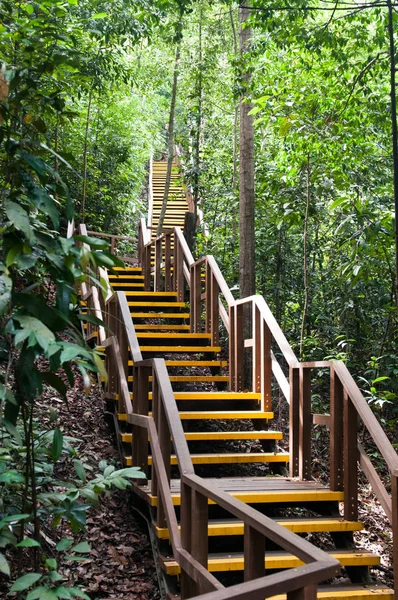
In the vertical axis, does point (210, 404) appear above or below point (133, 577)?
above

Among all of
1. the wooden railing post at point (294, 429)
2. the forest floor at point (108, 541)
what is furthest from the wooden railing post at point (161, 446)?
the wooden railing post at point (294, 429)

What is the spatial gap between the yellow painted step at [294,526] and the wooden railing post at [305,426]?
0.57 metres

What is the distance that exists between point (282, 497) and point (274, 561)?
21.9 inches

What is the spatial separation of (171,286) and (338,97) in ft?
12.9

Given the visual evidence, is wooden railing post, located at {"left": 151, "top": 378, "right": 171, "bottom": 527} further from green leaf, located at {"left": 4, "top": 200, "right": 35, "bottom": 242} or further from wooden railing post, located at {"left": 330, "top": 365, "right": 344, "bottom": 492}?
green leaf, located at {"left": 4, "top": 200, "right": 35, "bottom": 242}

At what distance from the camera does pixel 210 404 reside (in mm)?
5230

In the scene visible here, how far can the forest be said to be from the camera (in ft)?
7.20

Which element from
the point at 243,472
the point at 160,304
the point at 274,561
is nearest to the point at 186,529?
the point at 274,561

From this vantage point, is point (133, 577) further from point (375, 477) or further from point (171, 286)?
point (171, 286)

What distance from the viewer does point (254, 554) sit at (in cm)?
218

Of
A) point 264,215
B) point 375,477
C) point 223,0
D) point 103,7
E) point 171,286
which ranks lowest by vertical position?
point 375,477

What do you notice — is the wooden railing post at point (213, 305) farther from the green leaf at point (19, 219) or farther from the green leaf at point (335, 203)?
the green leaf at point (19, 219)

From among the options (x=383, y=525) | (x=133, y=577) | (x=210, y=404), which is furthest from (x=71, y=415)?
(x=383, y=525)

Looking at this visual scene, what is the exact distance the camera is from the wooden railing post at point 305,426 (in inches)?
172
